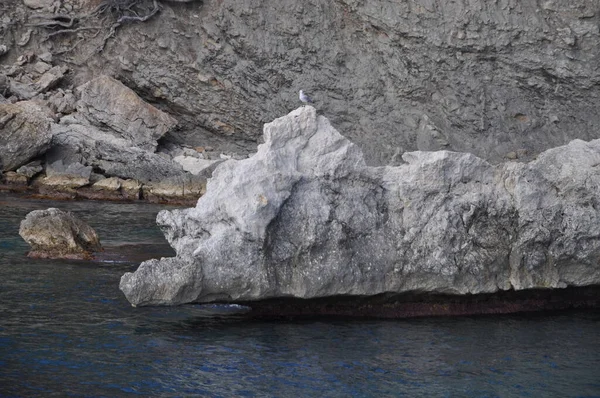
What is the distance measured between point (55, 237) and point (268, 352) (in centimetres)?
747

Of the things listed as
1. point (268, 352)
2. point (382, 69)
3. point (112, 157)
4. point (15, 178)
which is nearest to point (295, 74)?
point (382, 69)

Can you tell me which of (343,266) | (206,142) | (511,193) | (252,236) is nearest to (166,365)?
(252,236)

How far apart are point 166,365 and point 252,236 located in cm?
237

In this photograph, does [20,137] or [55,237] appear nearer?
[55,237]

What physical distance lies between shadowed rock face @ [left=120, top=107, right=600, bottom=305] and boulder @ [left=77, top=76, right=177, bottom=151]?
17.8m

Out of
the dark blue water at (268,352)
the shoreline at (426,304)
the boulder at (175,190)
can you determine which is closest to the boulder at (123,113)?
the boulder at (175,190)

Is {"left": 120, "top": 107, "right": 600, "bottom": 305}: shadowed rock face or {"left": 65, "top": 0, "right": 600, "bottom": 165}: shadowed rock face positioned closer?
{"left": 120, "top": 107, "right": 600, "bottom": 305}: shadowed rock face

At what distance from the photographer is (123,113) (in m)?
30.7

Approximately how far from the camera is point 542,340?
40.9ft

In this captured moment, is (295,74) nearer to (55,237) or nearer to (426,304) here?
(55,237)

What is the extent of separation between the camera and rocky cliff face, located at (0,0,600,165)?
28234 millimetres

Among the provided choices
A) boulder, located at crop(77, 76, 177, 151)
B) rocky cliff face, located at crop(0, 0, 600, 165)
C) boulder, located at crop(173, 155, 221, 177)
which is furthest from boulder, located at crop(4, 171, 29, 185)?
rocky cliff face, located at crop(0, 0, 600, 165)

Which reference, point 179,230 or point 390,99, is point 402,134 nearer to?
point 390,99

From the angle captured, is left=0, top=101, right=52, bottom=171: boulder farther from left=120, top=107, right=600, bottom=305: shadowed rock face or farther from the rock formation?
left=120, top=107, right=600, bottom=305: shadowed rock face
